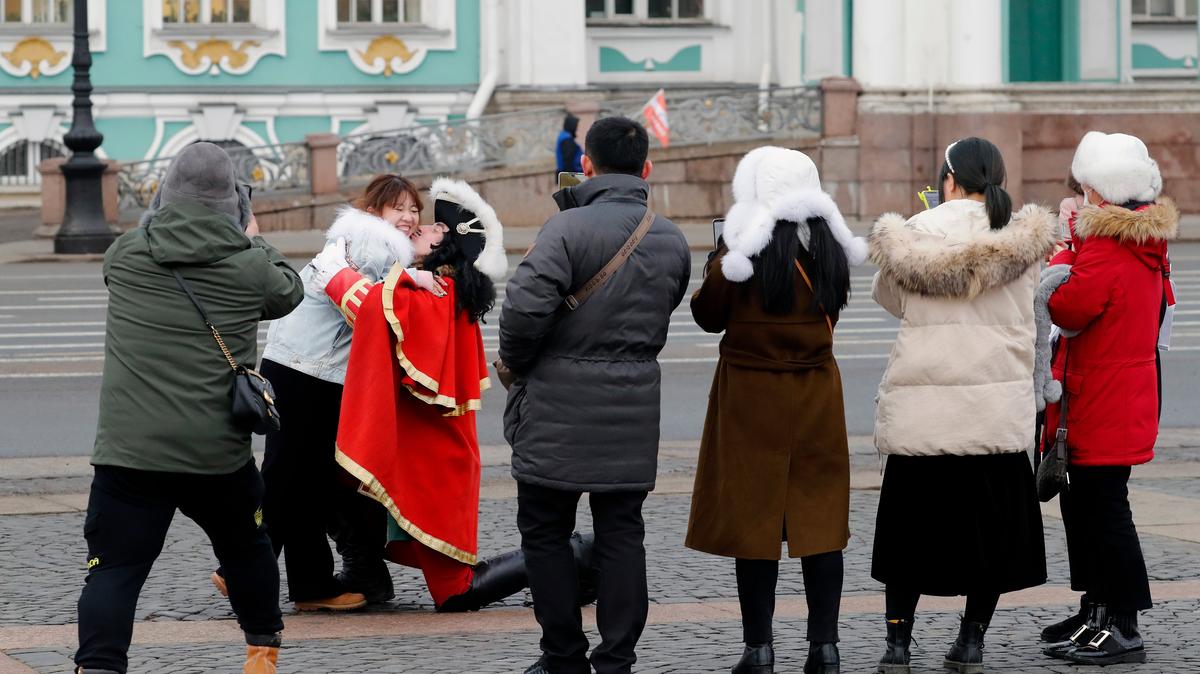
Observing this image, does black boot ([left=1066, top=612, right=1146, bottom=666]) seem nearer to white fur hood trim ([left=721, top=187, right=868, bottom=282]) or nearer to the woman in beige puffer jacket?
the woman in beige puffer jacket

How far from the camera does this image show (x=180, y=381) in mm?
5660

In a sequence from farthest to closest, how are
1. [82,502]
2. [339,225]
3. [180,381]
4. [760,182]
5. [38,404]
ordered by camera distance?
[38,404] → [82,502] → [339,225] → [760,182] → [180,381]

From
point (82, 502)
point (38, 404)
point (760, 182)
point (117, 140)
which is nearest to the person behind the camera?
point (760, 182)

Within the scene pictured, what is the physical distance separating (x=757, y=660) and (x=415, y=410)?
1.60 m

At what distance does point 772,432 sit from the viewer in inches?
241

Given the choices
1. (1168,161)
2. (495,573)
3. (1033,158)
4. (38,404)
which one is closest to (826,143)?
(1033,158)

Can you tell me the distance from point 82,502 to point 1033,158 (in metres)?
22.5

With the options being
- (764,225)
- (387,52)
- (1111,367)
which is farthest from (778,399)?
(387,52)

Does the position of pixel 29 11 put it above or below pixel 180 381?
above

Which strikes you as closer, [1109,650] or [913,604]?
[913,604]

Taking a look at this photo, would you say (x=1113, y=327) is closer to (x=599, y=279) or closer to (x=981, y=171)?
(x=981, y=171)

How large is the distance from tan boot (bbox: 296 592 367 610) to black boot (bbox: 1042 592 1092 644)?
2.42 metres

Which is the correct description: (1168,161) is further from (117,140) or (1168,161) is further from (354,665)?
(354,665)

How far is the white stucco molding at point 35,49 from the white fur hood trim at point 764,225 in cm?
2815
